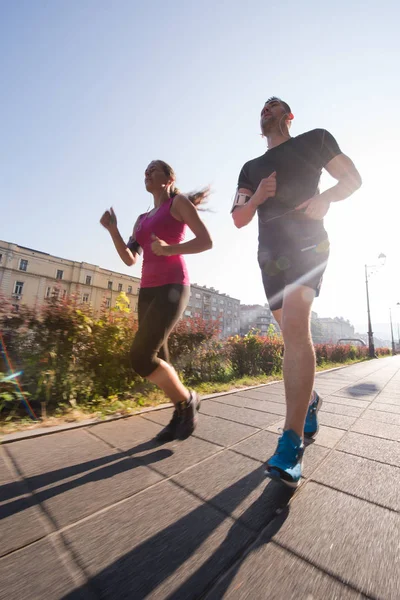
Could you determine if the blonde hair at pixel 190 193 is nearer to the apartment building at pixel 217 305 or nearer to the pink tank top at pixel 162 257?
the pink tank top at pixel 162 257

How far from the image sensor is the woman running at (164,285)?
6.35 feet

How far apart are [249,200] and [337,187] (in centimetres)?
52

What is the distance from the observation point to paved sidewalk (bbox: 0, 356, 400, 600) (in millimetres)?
791

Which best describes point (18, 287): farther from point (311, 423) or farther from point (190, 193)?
point (311, 423)

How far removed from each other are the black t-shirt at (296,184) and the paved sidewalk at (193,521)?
4.36ft

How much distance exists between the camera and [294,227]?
5.48 ft

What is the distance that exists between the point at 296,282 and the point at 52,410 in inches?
98.1

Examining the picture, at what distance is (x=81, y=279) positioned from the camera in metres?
51.4

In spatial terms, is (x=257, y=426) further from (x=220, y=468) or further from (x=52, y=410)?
(x=52, y=410)

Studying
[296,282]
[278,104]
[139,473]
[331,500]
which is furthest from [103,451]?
[278,104]

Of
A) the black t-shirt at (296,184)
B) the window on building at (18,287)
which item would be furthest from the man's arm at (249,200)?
the window on building at (18,287)

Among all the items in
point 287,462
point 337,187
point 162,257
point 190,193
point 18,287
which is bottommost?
point 287,462

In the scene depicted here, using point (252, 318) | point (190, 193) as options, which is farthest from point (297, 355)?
point (252, 318)

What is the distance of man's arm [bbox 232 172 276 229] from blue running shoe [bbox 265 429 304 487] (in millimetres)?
1302
